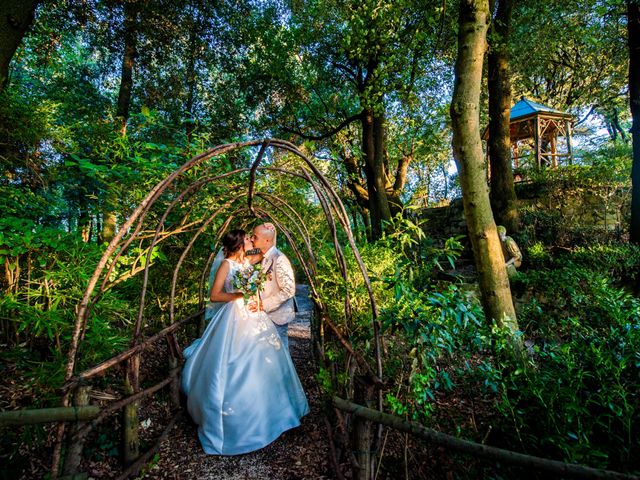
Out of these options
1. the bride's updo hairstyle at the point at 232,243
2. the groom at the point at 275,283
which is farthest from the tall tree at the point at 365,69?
the bride's updo hairstyle at the point at 232,243

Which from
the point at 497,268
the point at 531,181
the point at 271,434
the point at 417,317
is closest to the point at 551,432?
the point at 417,317

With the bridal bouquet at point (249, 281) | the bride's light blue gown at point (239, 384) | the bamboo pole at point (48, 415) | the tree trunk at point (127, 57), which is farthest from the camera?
the tree trunk at point (127, 57)

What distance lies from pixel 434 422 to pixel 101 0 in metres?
8.00

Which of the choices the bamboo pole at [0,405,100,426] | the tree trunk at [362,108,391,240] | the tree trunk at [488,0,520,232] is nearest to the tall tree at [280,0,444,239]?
the tree trunk at [362,108,391,240]

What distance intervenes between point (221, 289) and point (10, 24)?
11.3ft

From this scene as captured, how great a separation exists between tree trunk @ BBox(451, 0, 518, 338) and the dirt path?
182 centimetres

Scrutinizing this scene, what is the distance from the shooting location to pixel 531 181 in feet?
27.6

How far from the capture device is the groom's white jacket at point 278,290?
3318 mm

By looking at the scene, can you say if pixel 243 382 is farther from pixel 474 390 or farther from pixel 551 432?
pixel 551 432

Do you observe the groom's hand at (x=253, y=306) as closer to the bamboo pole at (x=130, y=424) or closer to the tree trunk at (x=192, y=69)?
the bamboo pole at (x=130, y=424)

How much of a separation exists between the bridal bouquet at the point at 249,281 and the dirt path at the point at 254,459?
1284 millimetres

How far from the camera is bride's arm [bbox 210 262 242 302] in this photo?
3.02 meters

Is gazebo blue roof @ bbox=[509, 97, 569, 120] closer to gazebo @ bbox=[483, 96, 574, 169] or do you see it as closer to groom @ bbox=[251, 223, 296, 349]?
gazebo @ bbox=[483, 96, 574, 169]

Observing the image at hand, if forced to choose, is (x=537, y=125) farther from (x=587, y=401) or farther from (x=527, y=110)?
(x=587, y=401)
